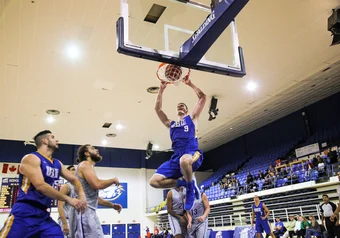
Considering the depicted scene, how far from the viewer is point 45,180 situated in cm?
350

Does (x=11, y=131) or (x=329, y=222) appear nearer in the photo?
(x=329, y=222)

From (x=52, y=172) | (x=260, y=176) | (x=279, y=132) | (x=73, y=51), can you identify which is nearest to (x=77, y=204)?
(x=52, y=172)

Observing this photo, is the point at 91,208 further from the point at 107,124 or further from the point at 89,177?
the point at 107,124

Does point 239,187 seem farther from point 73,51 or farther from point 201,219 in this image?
point 201,219

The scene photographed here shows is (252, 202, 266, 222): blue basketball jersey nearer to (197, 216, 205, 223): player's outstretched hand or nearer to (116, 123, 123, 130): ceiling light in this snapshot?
(197, 216, 205, 223): player's outstretched hand

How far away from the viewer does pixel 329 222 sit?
9.06 m

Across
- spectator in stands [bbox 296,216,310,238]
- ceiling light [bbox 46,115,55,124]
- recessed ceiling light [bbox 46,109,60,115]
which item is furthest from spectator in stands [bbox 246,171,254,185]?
ceiling light [bbox 46,115,55,124]

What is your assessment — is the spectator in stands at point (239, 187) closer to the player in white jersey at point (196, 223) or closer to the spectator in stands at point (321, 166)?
the spectator in stands at point (321, 166)

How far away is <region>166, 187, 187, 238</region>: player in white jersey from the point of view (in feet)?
15.2

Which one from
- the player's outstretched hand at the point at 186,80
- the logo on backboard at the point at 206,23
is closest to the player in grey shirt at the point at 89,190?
the player's outstretched hand at the point at 186,80

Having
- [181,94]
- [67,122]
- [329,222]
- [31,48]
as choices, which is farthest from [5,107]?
[329,222]

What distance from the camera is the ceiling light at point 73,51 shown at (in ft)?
30.2

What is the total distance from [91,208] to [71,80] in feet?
26.1

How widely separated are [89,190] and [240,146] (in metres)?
18.4
